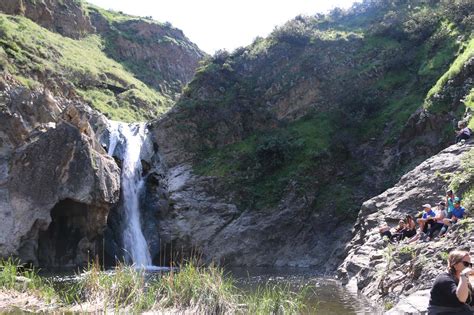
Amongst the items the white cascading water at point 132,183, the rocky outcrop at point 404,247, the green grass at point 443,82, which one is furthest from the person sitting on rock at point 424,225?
the white cascading water at point 132,183

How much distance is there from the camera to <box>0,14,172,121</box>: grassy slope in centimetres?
4850

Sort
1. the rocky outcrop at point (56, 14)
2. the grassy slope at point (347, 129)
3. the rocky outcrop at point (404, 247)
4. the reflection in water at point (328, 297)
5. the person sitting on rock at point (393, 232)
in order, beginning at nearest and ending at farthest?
the rocky outcrop at point (404, 247) → the reflection in water at point (328, 297) → the person sitting on rock at point (393, 232) → the grassy slope at point (347, 129) → the rocky outcrop at point (56, 14)

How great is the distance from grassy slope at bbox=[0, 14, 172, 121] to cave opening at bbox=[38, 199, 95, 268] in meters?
15.2

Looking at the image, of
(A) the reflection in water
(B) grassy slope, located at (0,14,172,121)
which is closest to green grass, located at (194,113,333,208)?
(A) the reflection in water

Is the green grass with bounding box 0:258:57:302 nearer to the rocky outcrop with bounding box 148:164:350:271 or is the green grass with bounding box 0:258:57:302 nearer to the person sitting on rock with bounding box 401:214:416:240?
the person sitting on rock with bounding box 401:214:416:240

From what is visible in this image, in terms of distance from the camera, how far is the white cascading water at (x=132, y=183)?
117 feet

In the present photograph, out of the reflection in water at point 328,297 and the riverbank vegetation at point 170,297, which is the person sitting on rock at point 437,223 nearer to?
the reflection in water at point 328,297

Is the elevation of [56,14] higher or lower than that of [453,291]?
higher

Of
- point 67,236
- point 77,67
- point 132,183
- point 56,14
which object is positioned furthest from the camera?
point 56,14

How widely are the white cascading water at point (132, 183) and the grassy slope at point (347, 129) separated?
5.57 meters

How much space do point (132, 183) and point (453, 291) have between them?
1329 inches

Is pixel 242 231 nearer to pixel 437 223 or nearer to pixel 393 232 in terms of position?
pixel 393 232

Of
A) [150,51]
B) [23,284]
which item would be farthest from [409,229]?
[150,51]

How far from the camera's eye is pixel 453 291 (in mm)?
7516
